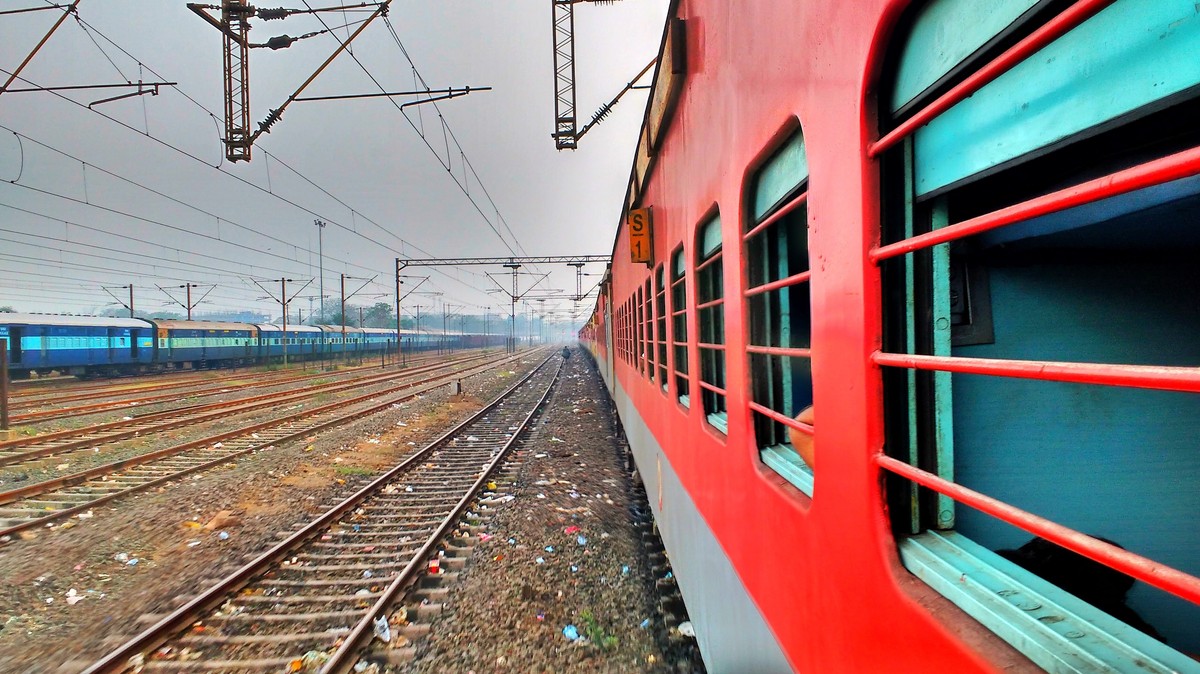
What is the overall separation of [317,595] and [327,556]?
30.0 inches

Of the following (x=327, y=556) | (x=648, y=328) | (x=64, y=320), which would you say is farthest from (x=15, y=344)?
(x=648, y=328)

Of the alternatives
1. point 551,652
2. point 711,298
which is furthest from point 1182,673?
point 551,652

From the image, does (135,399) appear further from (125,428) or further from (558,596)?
(558,596)

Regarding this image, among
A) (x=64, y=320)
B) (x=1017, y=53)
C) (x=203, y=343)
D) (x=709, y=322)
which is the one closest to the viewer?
(x=1017, y=53)

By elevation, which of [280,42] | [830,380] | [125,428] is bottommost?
[125,428]

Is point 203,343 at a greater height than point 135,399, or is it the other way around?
point 203,343

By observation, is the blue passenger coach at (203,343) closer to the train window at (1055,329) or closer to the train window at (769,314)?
the train window at (769,314)

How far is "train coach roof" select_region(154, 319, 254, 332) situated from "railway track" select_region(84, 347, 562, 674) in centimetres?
2737

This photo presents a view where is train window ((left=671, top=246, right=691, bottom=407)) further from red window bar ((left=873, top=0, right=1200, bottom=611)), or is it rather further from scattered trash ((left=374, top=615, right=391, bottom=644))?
red window bar ((left=873, top=0, right=1200, bottom=611))

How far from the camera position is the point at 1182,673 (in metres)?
0.70

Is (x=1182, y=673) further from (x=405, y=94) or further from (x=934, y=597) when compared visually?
(x=405, y=94)

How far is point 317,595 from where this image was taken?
14.4 feet

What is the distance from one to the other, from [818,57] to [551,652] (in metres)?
3.78

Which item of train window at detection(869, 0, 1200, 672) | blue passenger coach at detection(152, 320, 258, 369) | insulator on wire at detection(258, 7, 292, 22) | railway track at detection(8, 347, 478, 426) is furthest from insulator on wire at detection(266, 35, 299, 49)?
blue passenger coach at detection(152, 320, 258, 369)
